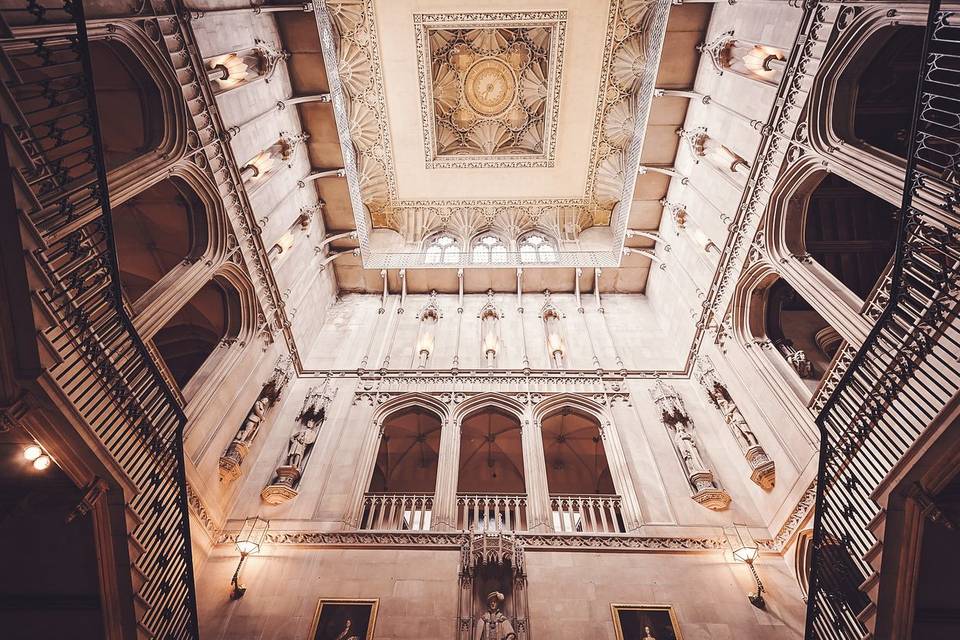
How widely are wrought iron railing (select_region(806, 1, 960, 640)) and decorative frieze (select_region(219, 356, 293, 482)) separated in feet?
32.8

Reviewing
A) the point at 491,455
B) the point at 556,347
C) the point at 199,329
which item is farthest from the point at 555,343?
the point at 199,329

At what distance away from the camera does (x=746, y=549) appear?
906 cm

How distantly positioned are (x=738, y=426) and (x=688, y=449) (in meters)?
1.17

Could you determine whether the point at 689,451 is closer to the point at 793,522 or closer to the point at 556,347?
the point at 793,522

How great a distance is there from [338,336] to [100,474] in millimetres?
10476

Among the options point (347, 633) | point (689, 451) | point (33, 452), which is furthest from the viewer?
point (689, 451)

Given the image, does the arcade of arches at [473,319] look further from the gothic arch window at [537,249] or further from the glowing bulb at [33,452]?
the gothic arch window at [537,249]

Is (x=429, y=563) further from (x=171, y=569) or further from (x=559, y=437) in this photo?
(x=559, y=437)

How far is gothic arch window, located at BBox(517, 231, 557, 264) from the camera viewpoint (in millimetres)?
19016

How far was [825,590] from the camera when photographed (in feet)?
20.9

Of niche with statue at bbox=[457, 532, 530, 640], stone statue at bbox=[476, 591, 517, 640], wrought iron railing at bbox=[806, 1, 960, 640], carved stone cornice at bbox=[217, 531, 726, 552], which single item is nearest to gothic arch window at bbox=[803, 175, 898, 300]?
wrought iron railing at bbox=[806, 1, 960, 640]

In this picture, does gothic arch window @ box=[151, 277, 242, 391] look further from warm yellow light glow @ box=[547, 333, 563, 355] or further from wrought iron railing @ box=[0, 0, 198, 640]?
warm yellow light glow @ box=[547, 333, 563, 355]

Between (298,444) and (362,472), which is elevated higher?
(298,444)

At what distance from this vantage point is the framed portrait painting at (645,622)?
7992 millimetres
